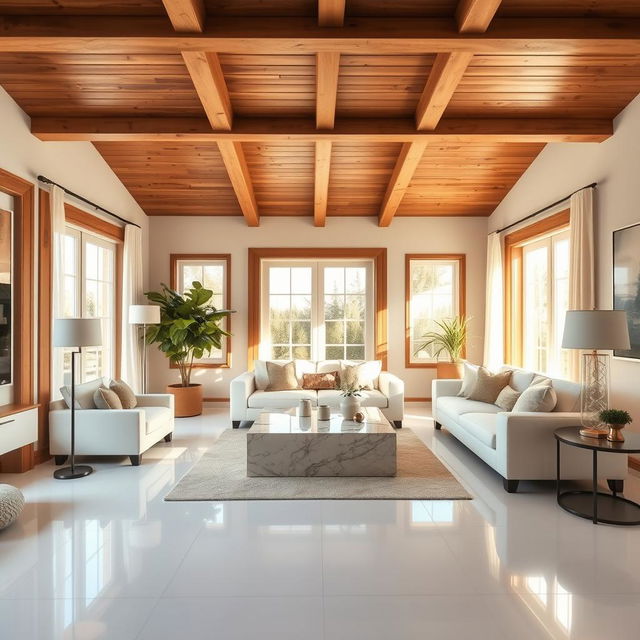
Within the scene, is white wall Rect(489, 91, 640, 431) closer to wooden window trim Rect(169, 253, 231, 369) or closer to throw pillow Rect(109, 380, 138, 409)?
wooden window trim Rect(169, 253, 231, 369)

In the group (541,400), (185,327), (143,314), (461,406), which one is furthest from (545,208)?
(143,314)

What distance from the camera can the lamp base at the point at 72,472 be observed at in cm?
422

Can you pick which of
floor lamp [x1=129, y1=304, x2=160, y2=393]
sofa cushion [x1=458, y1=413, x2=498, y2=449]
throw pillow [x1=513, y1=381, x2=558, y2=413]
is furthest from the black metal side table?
floor lamp [x1=129, y1=304, x2=160, y2=393]

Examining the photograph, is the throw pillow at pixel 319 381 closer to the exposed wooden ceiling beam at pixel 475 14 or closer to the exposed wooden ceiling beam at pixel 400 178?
the exposed wooden ceiling beam at pixel 400 178

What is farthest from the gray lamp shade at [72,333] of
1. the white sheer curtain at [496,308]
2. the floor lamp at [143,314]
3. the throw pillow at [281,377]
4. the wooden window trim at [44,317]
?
the white sheer curtain at [496,308]

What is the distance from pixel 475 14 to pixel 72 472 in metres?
4.57

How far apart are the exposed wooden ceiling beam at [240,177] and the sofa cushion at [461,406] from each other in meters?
3.47

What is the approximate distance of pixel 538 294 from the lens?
6.50 metres

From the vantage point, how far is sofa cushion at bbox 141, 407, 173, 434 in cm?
482

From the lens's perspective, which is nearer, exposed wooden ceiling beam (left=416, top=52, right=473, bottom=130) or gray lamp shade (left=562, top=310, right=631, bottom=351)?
gray lamp shade (left=562, top=310, right=631, bottom=351)

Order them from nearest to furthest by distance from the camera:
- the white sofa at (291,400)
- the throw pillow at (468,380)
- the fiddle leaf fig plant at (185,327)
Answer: the throw pillow at (468,380)
the white sofa at (291,400)
the fiddle leaf fig plant at (185,327)

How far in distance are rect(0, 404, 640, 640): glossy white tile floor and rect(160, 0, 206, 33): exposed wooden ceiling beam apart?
325cm

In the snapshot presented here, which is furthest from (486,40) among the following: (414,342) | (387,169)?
(414,342)

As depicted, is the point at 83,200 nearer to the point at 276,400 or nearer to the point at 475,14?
the point at 276,400
